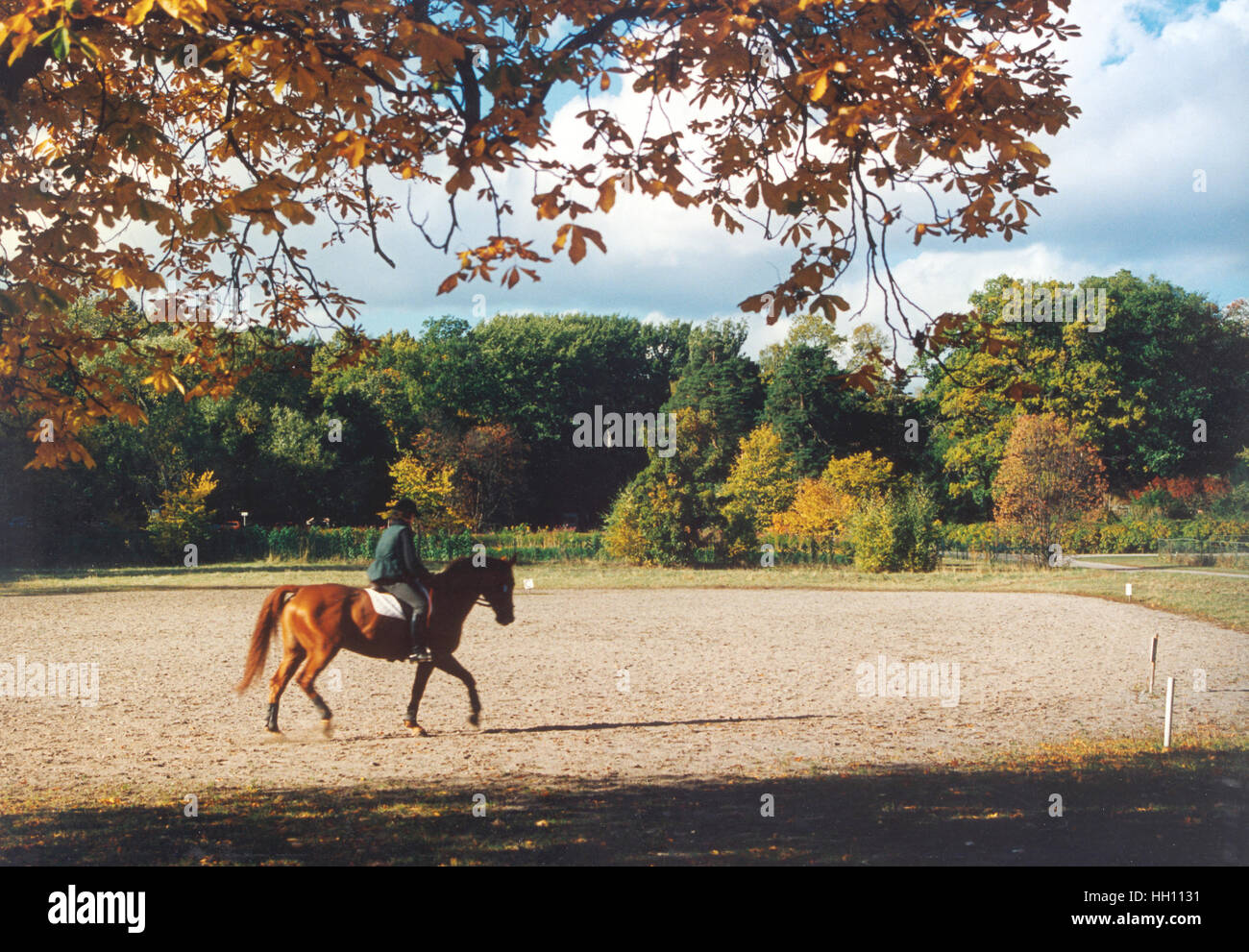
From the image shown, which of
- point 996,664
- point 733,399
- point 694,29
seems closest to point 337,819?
point 694,29

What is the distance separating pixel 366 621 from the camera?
332 inches

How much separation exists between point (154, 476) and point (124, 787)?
27.0 meters

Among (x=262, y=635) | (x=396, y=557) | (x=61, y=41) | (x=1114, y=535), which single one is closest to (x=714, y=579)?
(x=1114, y=535)

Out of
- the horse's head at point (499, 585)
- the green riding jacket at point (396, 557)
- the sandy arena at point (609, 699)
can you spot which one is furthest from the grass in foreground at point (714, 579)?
the green riding jacket at point (396, 557)

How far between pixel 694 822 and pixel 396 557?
3335 mm

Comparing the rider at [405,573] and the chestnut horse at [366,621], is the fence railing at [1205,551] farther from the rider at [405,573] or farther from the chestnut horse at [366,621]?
the rider at [405,573]

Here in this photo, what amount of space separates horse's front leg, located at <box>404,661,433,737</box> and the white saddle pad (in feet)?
1.77

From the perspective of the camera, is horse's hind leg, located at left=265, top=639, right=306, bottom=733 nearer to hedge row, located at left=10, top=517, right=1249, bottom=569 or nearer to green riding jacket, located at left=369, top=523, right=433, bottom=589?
green riding jacket, located at left=369, top=523, right=433, bottom=589

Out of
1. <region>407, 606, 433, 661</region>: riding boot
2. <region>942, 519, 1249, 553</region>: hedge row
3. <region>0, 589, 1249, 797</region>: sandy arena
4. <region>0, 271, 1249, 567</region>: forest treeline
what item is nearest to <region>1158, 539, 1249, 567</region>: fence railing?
<region>942, 519, 1249, 553</region>: hedge row

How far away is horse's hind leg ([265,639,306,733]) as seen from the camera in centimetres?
857

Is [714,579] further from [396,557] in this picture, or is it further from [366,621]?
[396,557]

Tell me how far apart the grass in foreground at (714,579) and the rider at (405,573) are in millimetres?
17052

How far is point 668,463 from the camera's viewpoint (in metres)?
30.6

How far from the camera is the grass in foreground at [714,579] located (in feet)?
82.3
